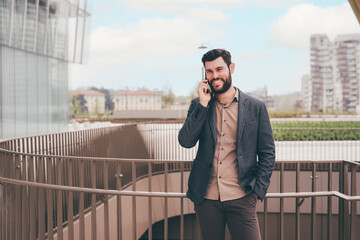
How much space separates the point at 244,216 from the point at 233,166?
0.37 meters

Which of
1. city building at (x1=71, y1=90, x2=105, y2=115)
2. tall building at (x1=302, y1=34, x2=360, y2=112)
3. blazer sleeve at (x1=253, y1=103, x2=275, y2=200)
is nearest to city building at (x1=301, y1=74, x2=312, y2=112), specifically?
tall building at (x1=302, y1=34, x2=360, y2=112)

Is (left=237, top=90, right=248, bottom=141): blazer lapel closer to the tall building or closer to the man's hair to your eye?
the man's hair

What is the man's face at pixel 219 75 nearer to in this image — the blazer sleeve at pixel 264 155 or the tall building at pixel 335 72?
the blazer sleeve at pixel 264 155

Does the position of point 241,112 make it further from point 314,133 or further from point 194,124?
point 314,133

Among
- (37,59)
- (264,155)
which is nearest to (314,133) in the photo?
(37,59)

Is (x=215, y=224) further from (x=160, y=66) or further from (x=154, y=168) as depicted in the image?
(x=160, y=66)

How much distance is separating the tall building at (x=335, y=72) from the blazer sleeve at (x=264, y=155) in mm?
123895

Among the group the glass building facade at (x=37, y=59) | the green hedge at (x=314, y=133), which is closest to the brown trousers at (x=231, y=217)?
the green hedge at (x=314, y=133)

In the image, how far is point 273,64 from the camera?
163625 millimetres

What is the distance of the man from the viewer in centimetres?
278

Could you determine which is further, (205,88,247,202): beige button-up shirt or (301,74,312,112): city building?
(301,74,312,112): city building

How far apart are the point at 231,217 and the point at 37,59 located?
22513mm

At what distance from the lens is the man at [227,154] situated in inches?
109

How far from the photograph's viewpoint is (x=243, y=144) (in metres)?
2.80
